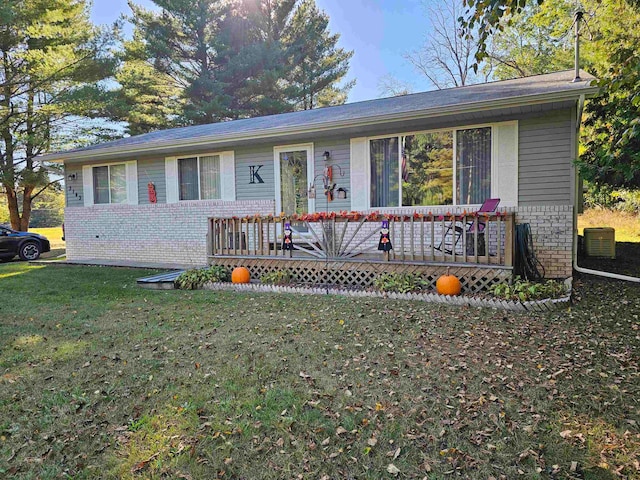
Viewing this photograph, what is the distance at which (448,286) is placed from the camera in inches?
215

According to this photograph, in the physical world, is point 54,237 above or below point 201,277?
above

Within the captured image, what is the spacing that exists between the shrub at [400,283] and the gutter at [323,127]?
281cm

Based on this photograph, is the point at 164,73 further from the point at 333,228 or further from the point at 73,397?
the point at 73,397

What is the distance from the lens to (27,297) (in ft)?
20.6

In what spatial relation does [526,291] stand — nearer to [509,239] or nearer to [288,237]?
[509,239]

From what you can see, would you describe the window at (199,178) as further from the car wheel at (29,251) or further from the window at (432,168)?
the car wheel at (29,251)

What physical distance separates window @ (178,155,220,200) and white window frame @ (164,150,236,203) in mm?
58

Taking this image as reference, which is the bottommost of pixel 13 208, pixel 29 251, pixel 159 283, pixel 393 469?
pixel 393 469

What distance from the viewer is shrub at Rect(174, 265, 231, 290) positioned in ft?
22.8

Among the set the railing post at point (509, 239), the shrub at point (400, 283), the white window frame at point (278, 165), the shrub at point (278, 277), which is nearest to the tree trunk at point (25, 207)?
the white window frame at point (278, 165)

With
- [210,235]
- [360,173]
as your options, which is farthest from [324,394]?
[360,173]

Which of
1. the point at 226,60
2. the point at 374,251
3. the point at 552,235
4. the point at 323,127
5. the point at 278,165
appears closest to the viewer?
the point at 552,235

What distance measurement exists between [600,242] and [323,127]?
651 centimetres

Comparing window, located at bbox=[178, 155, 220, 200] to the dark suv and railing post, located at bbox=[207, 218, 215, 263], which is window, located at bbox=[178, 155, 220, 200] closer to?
railing post, located at bbox=[207, 218, 215, 263]
